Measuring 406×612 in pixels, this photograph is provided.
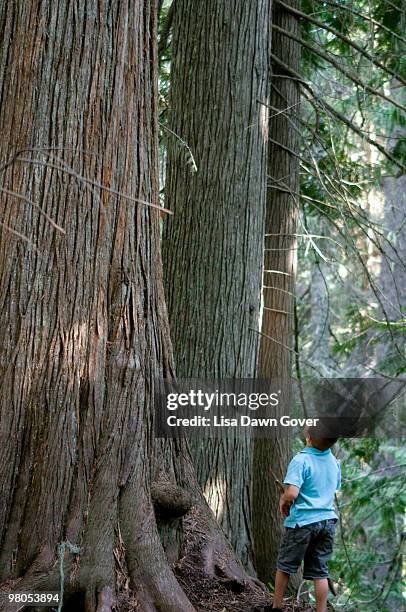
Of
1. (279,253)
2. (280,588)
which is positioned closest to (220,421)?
(280,588)

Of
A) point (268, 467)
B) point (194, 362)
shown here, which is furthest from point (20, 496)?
point (268, 467)

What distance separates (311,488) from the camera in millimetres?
4891

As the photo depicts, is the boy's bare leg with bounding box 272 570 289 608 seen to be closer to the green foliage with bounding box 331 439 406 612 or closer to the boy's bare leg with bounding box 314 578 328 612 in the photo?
the boy's bare leg with bounding box 314 578 328 612

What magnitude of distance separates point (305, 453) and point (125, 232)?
1727 mm

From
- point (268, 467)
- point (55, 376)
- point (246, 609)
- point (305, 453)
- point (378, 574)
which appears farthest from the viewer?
point (378, 574)

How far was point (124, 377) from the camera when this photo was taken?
4395mm

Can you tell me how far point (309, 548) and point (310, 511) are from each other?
29 cm

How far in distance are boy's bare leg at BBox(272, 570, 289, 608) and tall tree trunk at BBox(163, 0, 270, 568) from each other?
1300mm

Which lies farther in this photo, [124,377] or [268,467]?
[268,467]

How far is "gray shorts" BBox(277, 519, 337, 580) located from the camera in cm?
488

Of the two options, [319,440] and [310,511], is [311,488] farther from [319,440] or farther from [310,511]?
[319,440]

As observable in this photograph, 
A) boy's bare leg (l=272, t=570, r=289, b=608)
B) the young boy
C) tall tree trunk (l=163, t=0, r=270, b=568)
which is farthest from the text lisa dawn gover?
boy's bare leg (l=272, t=570, r=289, b=608)

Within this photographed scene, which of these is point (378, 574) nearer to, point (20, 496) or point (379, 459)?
point (379, 459)

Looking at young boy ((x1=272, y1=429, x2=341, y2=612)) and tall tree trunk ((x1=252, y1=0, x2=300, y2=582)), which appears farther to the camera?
tall tree trunk ((x1=252, y1=0, x2=300, y2=582))
